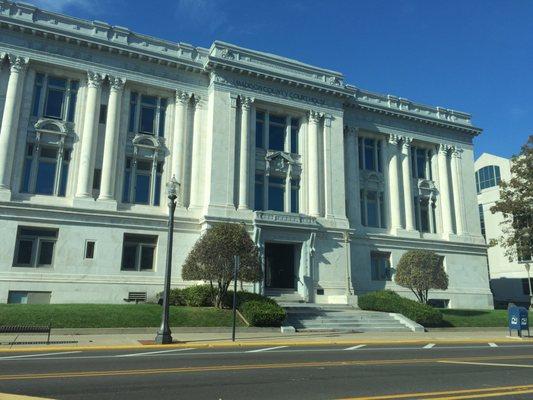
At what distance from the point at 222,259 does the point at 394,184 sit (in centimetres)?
1995

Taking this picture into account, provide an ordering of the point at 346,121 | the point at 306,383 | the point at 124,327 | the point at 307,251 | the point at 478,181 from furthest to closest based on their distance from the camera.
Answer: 1. the point at 478,181
2. the point at 346,121
3. the point at 307,251
4. the point at 124,327
5. the point at 306,383

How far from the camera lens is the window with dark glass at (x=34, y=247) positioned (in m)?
26.4

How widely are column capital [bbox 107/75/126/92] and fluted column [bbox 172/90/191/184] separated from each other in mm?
3675

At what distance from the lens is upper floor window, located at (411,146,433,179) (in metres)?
40.9

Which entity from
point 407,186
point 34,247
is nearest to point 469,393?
point 34,247

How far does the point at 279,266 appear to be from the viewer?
32.5 meters

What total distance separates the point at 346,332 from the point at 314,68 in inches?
807

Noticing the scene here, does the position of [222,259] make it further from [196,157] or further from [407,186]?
[407,186]

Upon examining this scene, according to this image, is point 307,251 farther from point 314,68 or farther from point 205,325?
point 314,68

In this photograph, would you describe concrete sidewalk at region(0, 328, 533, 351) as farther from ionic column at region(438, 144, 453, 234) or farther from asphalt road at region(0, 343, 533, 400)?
ionic column at region(438, 144, 453, 234)

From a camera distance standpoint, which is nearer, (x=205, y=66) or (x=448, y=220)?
(x=205, y=66)


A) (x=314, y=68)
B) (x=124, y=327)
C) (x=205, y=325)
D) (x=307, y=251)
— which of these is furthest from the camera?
(x=314, y=68)

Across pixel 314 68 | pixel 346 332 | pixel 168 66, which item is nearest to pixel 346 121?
pixel 314 68

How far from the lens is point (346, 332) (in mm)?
23375
